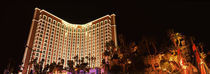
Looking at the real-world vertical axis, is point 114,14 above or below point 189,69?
above

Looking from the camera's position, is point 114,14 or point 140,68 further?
point 114,14

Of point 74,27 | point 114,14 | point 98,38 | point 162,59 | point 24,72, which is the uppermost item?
point 114,14

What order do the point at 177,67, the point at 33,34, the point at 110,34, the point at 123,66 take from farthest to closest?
the point at 110,34 < the point at 33,34 < the point at 123,66 < the point at 177,67

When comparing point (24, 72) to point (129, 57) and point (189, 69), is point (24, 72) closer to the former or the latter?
point (129, 57)

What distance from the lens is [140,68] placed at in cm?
3812

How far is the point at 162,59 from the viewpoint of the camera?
32.1 meters

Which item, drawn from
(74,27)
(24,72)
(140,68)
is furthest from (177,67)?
(74,27)

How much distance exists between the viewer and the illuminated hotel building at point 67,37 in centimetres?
7950

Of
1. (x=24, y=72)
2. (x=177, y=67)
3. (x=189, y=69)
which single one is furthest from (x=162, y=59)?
(x=24, y=72)

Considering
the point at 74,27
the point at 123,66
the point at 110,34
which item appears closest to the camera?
the point at 123,66

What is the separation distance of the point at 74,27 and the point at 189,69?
7737cm

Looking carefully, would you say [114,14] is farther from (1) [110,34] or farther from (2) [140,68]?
(2) [140,68]

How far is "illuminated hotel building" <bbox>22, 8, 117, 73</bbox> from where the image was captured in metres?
79.5

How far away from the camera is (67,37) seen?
9288 centimetres
